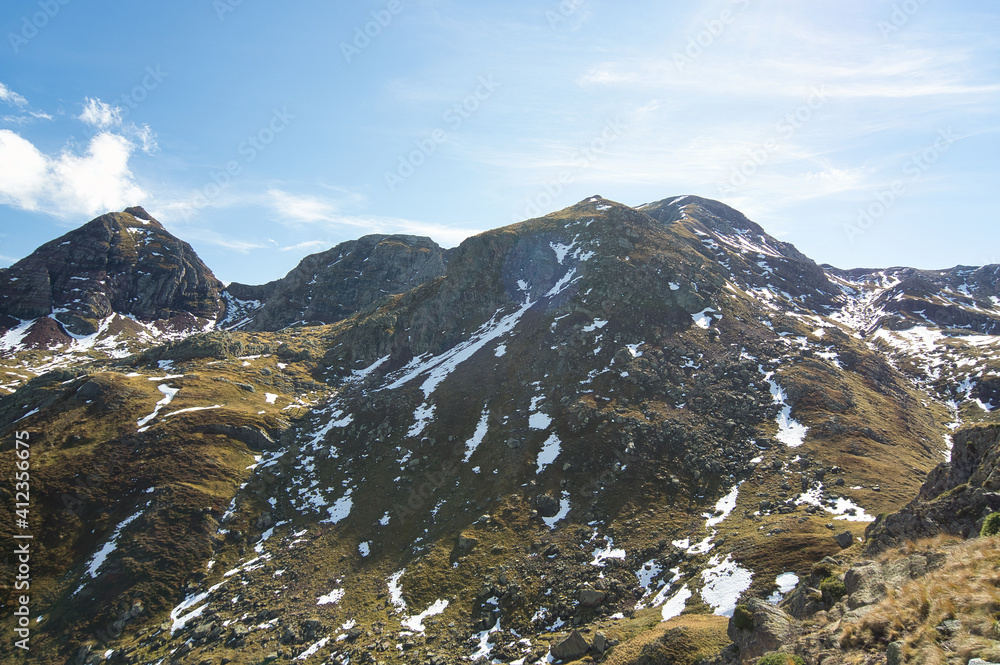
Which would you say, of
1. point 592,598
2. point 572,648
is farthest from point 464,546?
point 572,648

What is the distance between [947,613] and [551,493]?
170 feet

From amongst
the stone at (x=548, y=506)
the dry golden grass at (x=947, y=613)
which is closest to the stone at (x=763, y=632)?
the dry golden grass at (x=947, y=613)

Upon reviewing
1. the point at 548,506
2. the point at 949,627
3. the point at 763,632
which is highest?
the point at 949,627

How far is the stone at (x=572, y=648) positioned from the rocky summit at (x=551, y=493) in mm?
191

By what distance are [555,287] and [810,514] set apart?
7991 cm

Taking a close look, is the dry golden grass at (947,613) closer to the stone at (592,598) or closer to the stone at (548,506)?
the stone at (592,598)

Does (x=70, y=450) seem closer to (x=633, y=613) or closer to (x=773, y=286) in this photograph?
(x=633, y=613)

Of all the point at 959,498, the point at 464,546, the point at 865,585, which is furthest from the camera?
the point at 464,546

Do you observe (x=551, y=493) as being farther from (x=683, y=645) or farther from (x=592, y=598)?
(x=683, y=645)

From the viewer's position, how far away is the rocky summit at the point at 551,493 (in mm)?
26453

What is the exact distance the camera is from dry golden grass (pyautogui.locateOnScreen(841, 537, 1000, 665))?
1037 centimetres

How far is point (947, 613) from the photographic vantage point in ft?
37.8

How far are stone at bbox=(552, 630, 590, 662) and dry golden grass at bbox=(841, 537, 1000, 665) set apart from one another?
2665 centimetres

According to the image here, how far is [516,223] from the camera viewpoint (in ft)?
504
